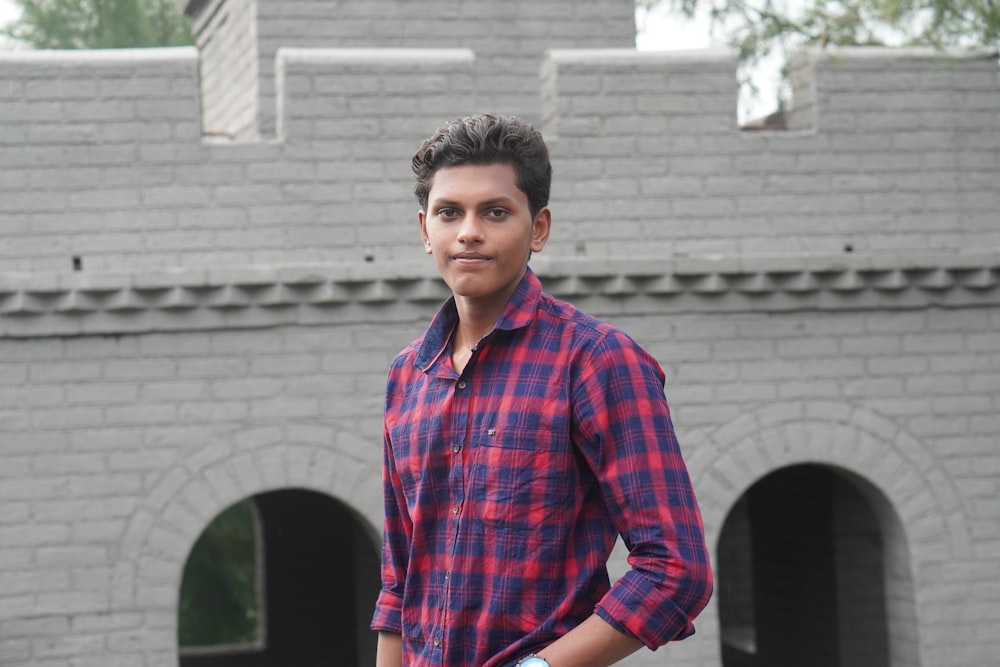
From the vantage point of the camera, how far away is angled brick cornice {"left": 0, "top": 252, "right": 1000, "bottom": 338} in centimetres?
726

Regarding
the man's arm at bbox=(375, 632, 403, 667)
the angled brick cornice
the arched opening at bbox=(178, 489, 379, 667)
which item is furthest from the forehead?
the arched opening at bbox=(178, 489, 379, 667)

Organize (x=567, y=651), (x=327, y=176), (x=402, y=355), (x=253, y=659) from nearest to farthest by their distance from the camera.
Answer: (x=567, y=651) < (x=402, y=355) < (x=327, y=176) < (x=253, y=659)

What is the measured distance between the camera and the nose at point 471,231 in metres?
2.41

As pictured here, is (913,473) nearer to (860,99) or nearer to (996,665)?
(996,665)

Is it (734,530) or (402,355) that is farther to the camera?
(734,530)

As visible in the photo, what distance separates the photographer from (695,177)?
7941 mm

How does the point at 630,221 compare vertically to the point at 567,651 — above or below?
above

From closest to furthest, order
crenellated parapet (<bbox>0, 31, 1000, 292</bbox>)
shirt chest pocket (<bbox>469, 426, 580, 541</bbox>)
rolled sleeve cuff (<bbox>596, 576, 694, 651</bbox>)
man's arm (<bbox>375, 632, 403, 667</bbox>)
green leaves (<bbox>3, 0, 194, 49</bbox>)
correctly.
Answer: rolled sleeve cuff (<bbox>596, 576, 694, 651</bbox>)
shirt chest pocket (<bbox>469, 426, 580, 541</bbox>)
man's arm (<bbox>375, 632, 403, 667</bbox>)
crenellated parapet (<bbox>0, 31, 1000, 292</bbox>)
green leaves (<bbox>3, 0, 194, 49</bbox>)

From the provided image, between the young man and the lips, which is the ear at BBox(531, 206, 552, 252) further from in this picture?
the lips

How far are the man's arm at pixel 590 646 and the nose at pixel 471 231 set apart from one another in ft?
2.31

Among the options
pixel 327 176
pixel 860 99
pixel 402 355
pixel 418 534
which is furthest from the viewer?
pixel 860 99

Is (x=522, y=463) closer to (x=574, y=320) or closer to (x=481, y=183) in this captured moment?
(x=574, y=320)

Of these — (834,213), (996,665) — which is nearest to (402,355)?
(834,213)

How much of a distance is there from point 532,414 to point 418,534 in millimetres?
338
